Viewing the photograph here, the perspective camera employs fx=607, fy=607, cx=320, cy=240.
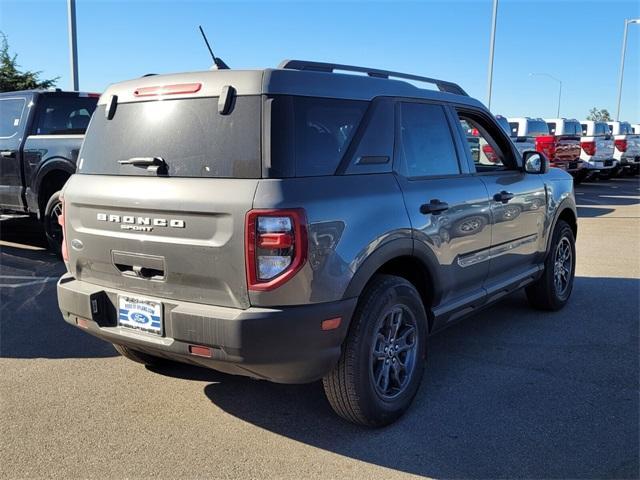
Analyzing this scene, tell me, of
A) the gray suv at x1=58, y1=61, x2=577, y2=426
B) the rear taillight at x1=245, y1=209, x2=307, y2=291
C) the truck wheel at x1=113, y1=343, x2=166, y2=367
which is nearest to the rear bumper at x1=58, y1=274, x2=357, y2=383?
the gray suv at x1=58, y1=61, x2=577, y2=426

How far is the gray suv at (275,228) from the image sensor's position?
2.90 meters

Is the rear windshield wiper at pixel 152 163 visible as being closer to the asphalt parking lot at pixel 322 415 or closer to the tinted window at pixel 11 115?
the asphalt parking lot at pixel 322 415

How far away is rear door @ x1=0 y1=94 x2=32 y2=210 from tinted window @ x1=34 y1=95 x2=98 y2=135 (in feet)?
0.63

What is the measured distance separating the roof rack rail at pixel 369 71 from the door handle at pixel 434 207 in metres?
0.87

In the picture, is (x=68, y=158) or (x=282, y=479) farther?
(x=68, y=158)

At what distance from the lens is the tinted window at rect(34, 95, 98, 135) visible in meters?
7.91

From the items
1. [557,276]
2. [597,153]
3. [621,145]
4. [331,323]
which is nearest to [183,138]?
[331,323]

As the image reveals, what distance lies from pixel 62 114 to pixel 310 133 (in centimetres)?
605

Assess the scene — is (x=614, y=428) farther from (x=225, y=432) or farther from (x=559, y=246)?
(x=559, y=246)

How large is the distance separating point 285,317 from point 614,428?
207 cm

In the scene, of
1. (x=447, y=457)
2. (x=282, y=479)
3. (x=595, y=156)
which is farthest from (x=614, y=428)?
(x=595, y=156)

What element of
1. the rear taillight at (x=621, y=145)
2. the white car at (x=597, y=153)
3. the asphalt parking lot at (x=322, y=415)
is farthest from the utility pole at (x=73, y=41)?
the rear taillight at (x=621, y=145)

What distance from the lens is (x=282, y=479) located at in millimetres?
2959

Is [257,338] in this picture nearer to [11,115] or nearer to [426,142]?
[426,142]
